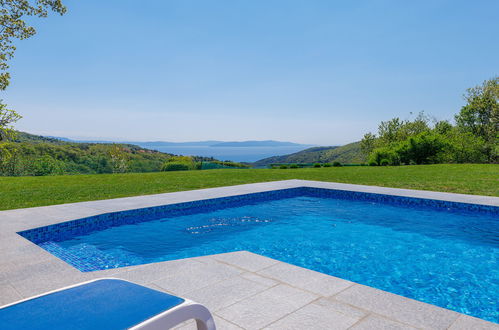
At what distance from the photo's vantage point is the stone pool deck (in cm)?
251

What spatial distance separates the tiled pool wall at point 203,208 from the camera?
18.8 ft

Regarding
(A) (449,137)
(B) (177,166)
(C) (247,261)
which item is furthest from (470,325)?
(A) (449,137)

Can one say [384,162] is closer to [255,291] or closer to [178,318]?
[255,291]

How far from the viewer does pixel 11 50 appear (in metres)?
6.47

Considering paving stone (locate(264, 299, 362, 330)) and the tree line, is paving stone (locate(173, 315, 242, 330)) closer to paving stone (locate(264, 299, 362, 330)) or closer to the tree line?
Result: paving stone (locate(264, 299, 362, 330))

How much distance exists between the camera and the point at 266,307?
274 centimetres

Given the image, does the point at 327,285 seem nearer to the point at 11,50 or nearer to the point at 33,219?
the point at 33,219

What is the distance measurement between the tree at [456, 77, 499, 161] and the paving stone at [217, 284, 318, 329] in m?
35.0

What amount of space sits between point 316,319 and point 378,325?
0.47 meters

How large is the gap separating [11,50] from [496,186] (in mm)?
14734

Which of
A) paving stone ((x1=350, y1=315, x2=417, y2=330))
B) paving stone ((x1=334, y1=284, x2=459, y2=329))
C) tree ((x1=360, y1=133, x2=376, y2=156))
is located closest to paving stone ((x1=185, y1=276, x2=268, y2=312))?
paving stone ((x1=334, y1=284, x2=459, y2=329))

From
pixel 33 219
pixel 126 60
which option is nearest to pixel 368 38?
pixel 126 60

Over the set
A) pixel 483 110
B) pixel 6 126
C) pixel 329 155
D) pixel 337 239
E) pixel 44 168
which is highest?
pixel 483 110

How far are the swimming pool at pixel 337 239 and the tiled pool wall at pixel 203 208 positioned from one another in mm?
21
